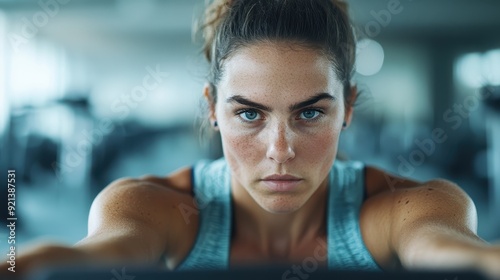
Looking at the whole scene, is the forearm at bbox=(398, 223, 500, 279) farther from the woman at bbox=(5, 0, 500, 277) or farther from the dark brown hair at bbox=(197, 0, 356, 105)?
the dark brown hair at bbox=(197, 0, 356, 105)

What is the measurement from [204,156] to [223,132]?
2280 mm

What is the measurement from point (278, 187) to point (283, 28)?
0.76ft

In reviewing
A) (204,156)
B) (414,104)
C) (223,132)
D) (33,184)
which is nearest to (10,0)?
(33,184)

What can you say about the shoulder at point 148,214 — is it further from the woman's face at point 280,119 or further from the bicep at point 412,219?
the bicep at point 412,219

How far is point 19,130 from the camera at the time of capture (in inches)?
92.7

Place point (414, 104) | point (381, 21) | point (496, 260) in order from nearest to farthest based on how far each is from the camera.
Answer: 1. point (496, 260)
2. point (381, 21)
3. point (414, 104)

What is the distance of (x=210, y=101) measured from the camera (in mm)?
873

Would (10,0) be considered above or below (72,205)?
above

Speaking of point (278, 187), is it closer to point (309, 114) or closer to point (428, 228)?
point (309, 114)

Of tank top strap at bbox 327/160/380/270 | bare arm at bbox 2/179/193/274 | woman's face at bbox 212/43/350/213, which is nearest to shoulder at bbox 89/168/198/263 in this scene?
bare arm at bbox 2/179/193/274

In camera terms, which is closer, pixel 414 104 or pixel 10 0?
pixel 10 0

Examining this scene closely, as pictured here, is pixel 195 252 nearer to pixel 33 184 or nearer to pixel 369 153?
pixel 33 184

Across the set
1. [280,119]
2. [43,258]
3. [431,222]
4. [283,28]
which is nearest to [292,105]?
[280,119]

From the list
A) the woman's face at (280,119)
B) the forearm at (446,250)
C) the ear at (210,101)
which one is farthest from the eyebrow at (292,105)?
the forearm at (446,250)
